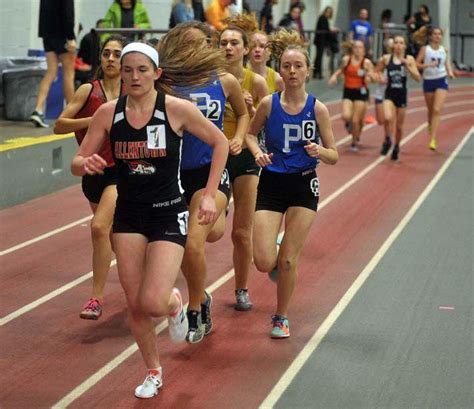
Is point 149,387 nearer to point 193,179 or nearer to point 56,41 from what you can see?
point 193,179

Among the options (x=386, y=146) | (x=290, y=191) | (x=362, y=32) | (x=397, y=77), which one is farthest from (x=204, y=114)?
(x=362, y=32)

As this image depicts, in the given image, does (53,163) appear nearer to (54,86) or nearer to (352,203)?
(54,86)

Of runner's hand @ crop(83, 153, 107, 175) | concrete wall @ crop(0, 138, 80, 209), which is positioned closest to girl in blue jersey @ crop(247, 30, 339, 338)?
runner's hand @ crop(83, 153, 107, 175)

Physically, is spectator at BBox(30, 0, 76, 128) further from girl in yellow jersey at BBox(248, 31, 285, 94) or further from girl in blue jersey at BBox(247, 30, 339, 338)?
girl in blue jersey at BBox(247, 30, 339, 338)

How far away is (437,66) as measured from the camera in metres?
20.3

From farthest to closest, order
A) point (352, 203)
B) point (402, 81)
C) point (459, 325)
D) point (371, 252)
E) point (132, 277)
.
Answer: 1. point (402, 81)
2. point (352, 203)
3. point (371, 252)
4. point (459, 325)
5. point (132, 277)

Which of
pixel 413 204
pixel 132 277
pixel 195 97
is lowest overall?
pixel 413 204

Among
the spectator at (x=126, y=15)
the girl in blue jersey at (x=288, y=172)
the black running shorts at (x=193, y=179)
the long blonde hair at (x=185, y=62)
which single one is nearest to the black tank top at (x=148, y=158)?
the long blonde hair at (x=185, y=62)

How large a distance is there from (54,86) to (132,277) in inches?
421

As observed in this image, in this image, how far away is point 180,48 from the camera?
8.43m

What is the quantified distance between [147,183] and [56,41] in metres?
9.42

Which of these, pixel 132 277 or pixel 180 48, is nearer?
pixel 132 277

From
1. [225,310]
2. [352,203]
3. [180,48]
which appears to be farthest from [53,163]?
[180,48]

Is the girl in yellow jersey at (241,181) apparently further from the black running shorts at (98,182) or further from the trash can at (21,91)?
the trash can at (21,91)
